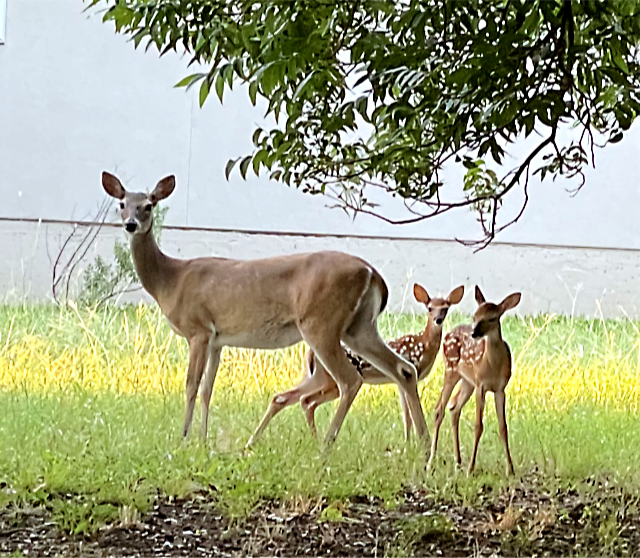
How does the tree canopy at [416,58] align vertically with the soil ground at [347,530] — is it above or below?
above

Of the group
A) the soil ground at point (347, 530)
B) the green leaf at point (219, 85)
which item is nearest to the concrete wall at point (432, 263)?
the soil ground at point (347, 530)

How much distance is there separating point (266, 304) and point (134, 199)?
1.00ft

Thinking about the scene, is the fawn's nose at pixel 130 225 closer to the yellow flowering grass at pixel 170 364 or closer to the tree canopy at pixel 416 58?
the yellow flowering grass at pixel 170 364

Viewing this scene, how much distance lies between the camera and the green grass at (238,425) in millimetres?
1565

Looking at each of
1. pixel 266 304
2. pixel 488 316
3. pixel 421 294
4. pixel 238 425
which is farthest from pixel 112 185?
pixel 488 316

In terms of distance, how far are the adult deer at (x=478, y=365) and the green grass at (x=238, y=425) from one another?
0.06m

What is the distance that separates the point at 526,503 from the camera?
1.63 meters

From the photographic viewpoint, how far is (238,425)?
1.83 m

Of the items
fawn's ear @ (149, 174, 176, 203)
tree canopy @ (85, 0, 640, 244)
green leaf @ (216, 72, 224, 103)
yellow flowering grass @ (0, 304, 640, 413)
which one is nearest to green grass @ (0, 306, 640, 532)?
yellow flowering grass @ (0, 304, 640, 413)

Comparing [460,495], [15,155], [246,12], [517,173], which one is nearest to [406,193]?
[517,173]

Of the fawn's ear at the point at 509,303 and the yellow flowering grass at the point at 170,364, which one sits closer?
the fawn's ear at the point at 509,303

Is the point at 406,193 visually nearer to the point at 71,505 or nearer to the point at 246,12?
the point at 246,12

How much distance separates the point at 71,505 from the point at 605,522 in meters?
0.85

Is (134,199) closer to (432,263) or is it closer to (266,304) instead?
(266,304)
